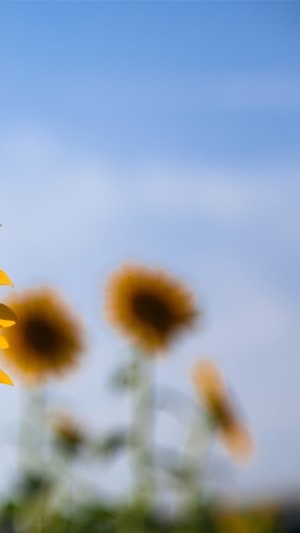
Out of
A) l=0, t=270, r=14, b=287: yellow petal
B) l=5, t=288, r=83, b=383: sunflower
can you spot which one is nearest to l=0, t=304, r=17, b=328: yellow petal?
l=0, t=270, r=14, b=287: yellow petal

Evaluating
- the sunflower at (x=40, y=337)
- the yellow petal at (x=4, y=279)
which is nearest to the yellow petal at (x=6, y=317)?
the yellow petal at (x=4, y=279)

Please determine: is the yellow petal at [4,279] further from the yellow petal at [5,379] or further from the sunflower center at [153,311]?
the sunflower center at [153,311]

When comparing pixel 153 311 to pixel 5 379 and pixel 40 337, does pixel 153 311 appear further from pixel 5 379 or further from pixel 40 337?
pixel 5 379

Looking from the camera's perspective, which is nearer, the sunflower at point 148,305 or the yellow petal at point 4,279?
the yellow petal at point 4,279

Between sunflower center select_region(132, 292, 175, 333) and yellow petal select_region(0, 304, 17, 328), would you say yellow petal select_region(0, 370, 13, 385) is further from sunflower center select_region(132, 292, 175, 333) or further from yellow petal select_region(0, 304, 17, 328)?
sunflower center select_region(132, 292, 175, 333)

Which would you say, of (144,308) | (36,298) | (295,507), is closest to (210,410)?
(144,308)

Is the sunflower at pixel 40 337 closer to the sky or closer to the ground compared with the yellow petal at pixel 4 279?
closer to the sky

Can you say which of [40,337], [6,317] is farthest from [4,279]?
[40,337]

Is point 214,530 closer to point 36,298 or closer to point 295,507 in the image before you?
point 36,298
